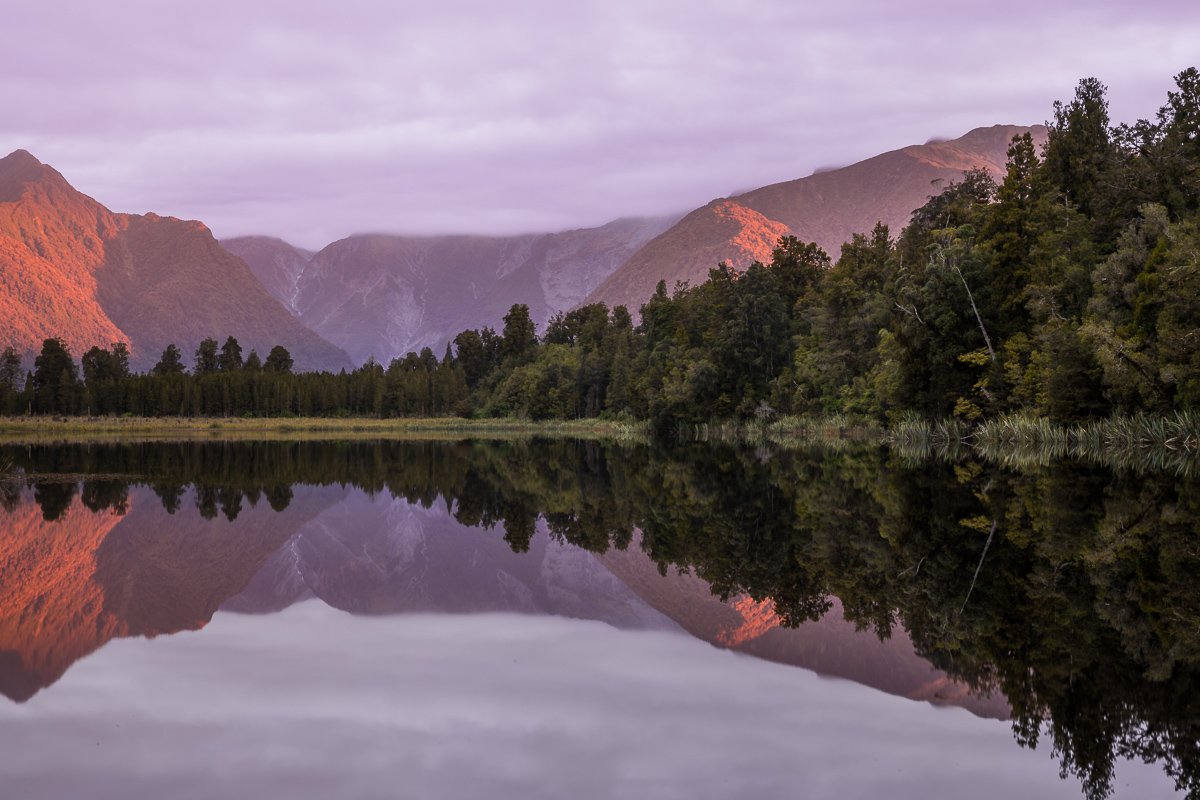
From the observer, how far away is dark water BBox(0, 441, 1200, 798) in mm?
7168

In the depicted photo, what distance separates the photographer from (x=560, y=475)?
137 feet

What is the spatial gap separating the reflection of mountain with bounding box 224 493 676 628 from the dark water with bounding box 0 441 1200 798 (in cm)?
10

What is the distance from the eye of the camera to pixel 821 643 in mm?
11125

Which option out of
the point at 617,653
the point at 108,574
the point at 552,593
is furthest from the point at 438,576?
the point at 617,653

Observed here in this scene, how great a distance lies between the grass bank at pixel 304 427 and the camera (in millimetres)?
117125

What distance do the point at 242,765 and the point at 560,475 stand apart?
3466 centimetres

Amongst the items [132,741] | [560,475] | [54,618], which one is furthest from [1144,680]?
[560,475]

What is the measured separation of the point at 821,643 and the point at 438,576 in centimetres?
747

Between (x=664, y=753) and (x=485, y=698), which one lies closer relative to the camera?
(x=664, y=753)

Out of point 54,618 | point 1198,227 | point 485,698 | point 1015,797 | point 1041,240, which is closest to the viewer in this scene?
point 1015,797

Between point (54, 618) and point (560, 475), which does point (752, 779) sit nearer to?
point (54, 618)

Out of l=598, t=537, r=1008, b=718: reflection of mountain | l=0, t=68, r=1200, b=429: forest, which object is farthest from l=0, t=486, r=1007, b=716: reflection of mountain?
l=0, t=68, r=1200, b=429: forest

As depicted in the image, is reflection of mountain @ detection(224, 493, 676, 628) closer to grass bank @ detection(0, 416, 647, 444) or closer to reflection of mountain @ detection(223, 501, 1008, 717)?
reflection of mountain @ detection(223, 501, 1008, 717)

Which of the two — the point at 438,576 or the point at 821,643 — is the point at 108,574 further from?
the point at 821,643
